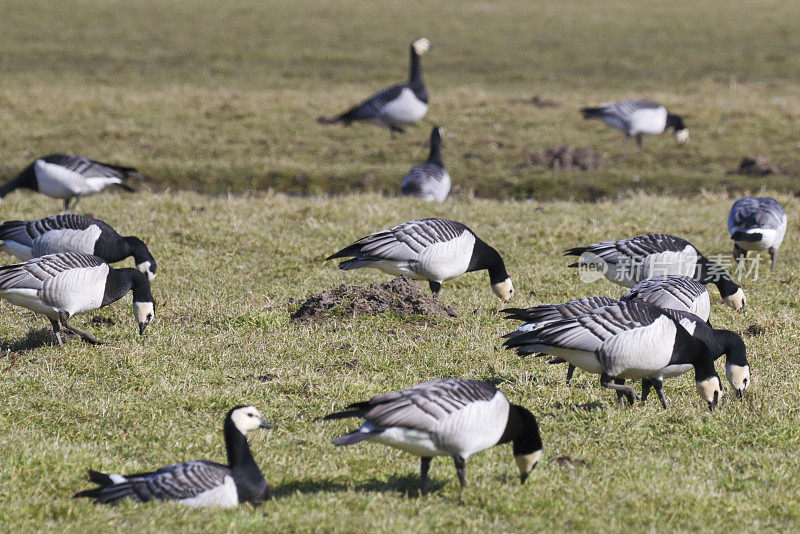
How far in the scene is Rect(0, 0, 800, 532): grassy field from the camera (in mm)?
6855

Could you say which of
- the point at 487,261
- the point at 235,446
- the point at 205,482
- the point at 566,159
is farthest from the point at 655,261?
the point at 566,159

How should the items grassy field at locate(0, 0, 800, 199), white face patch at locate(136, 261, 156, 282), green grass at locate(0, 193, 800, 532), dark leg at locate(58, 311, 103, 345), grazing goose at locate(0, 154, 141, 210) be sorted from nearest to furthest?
green grass at locate(0, 193, 800, 532)
dark leg at locate(58, 311, 103, 345)
white face patch at locate(136, 261, 156, 282)
grazing goose at locate(0, 154, 141, 210)
grassy field at locate(0, 0, 800, 199)

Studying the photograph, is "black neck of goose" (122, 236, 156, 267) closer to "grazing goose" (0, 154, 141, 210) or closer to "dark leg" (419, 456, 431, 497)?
"grazing goose" (0, 154, 141, 210)

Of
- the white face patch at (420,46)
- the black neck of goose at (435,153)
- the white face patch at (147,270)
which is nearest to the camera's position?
the white face patch at (147,270)

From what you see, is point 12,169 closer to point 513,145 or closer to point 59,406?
point 513,145

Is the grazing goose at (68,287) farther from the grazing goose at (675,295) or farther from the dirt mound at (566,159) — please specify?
the dirt mound at (566,159)

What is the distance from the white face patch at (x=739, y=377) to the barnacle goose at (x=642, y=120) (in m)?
16.9

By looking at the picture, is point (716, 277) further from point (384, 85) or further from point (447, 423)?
point (384, 85)

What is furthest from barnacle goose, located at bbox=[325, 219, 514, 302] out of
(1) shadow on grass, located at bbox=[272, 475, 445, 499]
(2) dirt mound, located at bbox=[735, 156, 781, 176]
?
(2) dirt mound, located at bbox=[735, 156, 781, 176]

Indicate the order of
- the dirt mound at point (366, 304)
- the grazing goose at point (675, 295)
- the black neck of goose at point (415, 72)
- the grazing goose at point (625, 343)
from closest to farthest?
1. the grazing goose at point (625, 343)
2. the grazing goose at point (675, 295)
3. the dirt mound at point (366, 304)
4. the black neck of goose at point (415, 72)

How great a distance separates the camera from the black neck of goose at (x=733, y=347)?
8773mm

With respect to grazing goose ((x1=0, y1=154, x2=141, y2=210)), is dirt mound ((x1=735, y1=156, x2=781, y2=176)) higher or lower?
lower

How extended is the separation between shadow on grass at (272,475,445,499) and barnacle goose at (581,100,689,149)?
64.2 ft

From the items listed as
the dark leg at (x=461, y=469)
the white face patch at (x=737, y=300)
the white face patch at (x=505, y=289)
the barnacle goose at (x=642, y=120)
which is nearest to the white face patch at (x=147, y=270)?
the white face patch at (x=505, y=289)
